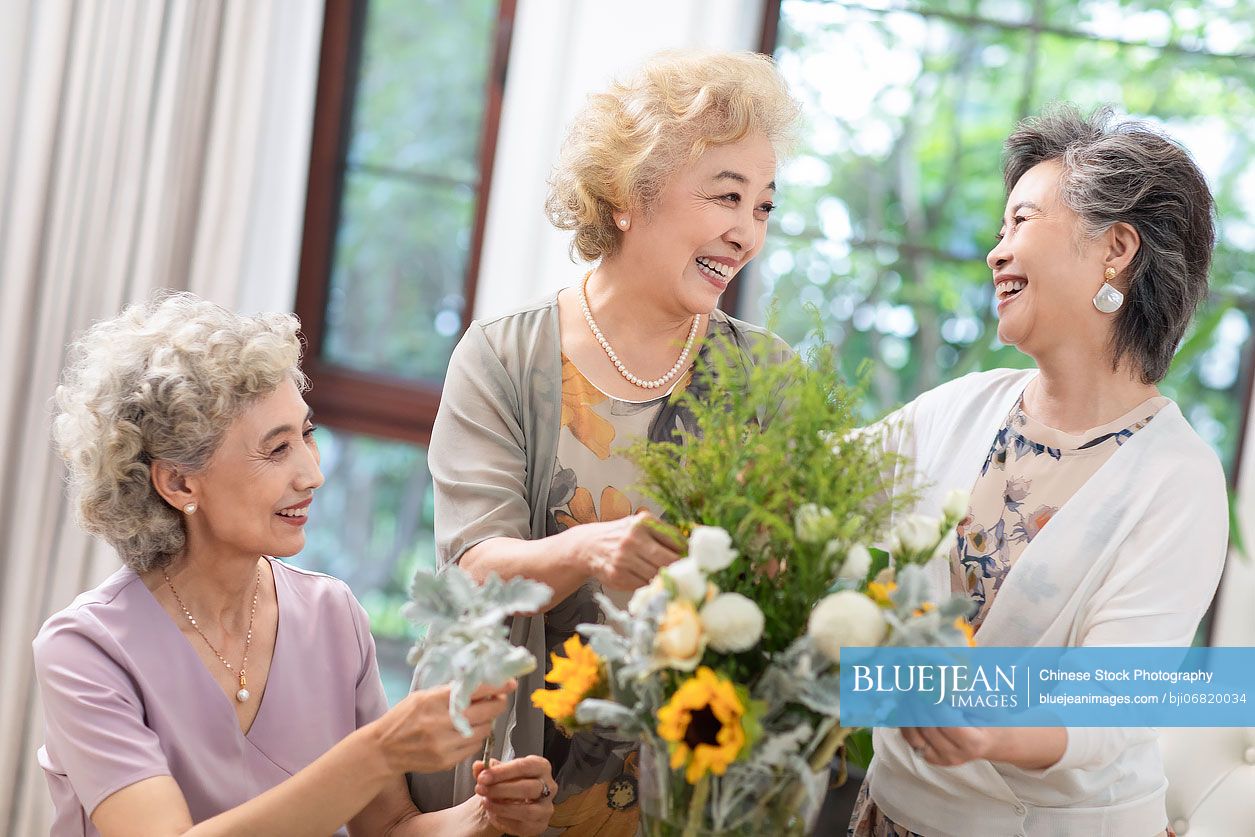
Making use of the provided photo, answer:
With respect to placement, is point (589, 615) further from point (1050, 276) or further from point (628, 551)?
point (1050, 276)

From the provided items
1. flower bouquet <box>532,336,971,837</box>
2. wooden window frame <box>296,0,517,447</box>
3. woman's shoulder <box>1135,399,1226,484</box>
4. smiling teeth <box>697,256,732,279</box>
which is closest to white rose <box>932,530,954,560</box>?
flower bouquet <box>532,336,971,837</box>

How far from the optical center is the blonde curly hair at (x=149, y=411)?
1665mm

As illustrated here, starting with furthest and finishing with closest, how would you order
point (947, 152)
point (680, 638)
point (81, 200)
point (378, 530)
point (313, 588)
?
point (378, 530), point (947, 152), point (81, 200), point (313, 588), point (680, 638)

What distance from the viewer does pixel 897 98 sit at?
3336mm

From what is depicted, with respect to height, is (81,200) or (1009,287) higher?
(1009,287)

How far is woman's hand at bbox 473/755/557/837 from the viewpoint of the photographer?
1.50 metres

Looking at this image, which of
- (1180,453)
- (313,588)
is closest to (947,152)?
(1180,453)

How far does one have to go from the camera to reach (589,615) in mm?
1681

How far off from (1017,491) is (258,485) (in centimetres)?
109

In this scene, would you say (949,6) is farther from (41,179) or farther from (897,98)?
(41,179)

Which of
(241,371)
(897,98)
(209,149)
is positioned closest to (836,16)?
(897,98)

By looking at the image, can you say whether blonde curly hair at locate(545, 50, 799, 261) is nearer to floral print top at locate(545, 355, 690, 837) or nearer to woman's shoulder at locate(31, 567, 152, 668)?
floral print top at locate(545, 355, 690, 837)

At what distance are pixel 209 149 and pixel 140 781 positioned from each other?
6.77 feet

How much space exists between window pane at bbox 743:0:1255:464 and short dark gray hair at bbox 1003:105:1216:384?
160 cm
